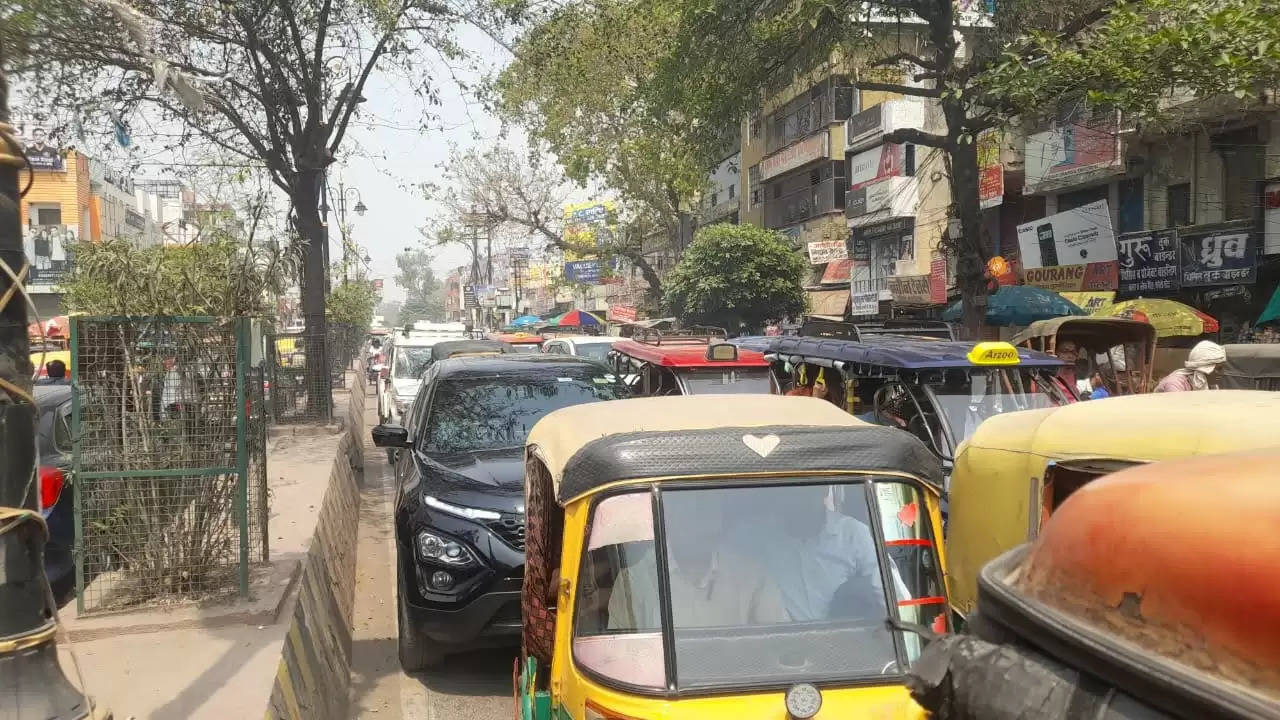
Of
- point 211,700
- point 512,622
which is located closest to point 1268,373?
point 512,622

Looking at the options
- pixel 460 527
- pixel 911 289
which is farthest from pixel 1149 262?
pixel 460 527

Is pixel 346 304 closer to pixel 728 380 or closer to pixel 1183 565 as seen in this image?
pixel 728 380

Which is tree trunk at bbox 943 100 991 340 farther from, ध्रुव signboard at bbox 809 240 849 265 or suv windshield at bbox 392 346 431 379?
ध्रुव signboard at bbox 809 240 849 265

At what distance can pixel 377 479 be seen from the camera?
15.0 metres

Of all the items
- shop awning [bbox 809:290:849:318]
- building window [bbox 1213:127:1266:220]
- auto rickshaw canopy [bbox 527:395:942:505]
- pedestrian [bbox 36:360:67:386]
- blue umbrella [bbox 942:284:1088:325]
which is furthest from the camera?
shop awning [bbox 809:290:849:318]

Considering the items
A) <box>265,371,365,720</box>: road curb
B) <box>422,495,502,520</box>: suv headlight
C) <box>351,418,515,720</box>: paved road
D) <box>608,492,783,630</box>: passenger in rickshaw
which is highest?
<box>608,492,783,630</box>: passenger in rickshaw

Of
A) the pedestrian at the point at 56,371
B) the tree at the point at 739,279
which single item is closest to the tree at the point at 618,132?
the tree at the point at 739,279

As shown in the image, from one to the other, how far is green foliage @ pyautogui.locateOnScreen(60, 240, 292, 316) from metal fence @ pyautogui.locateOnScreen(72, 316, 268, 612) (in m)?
0.16

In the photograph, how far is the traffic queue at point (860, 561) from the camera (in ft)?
4.99

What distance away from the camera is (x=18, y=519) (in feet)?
9.21

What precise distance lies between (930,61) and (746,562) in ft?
41.3

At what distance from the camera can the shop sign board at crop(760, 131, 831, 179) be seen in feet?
101

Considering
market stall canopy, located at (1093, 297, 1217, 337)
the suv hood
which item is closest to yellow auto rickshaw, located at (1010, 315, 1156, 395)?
market stall canopy, located at (1093, 297, 1217, 337)

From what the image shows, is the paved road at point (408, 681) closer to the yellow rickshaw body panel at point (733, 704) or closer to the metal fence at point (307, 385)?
the yellow rickshaw body panel at point (733, 704)
